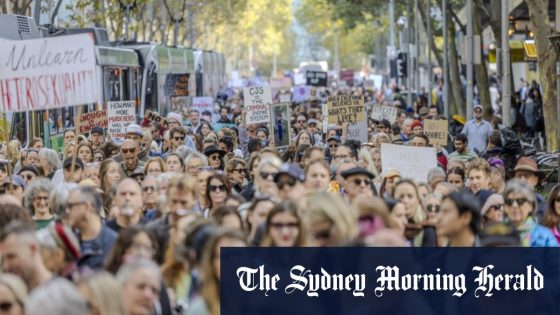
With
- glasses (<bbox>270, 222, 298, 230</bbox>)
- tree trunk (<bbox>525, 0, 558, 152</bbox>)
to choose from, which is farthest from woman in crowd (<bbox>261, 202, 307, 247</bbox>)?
tree trunk (<bbox>525, 0, 558, 152</bbox>)

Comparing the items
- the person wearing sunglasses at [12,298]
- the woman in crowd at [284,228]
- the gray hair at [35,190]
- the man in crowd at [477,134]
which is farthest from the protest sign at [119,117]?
the person wearing sunglasses at [12,298]

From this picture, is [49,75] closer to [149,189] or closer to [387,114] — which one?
[149,189]

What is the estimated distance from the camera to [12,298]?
8.14m

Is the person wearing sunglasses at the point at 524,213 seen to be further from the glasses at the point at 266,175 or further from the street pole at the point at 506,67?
the street pole at the point at 506,67

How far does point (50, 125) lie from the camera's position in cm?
2828

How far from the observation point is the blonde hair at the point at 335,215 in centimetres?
938

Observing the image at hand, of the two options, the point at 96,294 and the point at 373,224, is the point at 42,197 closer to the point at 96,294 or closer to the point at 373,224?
the point at 373,224

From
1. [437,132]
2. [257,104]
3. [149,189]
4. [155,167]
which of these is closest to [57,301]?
[149,189]

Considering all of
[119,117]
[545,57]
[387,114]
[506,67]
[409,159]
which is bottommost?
[387,114]

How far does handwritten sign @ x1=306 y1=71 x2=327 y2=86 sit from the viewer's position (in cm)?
5294

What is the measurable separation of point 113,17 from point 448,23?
10.0m

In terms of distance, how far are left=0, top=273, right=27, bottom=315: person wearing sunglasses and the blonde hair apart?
6.29 feet

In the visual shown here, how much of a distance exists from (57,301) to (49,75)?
7.03 metres

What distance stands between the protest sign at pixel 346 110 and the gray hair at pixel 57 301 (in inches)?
655
